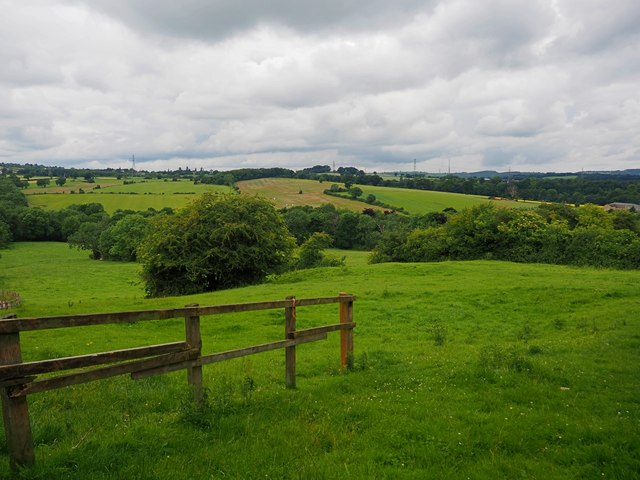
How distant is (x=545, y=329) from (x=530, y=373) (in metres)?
8.17

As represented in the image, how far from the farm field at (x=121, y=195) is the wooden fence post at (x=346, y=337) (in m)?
103

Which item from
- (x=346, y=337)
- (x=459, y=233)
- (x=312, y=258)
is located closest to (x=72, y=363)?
(x=346, y=337)

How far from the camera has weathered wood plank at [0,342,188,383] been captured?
193 inches

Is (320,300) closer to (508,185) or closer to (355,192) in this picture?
(355,192)

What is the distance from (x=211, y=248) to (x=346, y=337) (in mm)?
27415

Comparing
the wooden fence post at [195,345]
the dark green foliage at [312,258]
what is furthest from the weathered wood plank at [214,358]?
the dark green foliage at [312,258]

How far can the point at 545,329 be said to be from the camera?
54.2 feet

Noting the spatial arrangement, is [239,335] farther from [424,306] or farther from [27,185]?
[27,185]

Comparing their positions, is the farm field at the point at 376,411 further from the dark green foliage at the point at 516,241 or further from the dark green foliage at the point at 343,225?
the dark green foliage at the point at 343,225

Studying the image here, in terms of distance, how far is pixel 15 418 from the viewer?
501 centimetres

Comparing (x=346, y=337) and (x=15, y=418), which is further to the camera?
(x=346, y=337)

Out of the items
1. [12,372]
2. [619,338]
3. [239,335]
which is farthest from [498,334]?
[12,372]

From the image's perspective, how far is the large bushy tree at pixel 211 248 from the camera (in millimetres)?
35375

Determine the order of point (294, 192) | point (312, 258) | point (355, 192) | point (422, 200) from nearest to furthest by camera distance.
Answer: point (312, 258)
point (422, 200)
point (355, 192)
point (294, 192)
